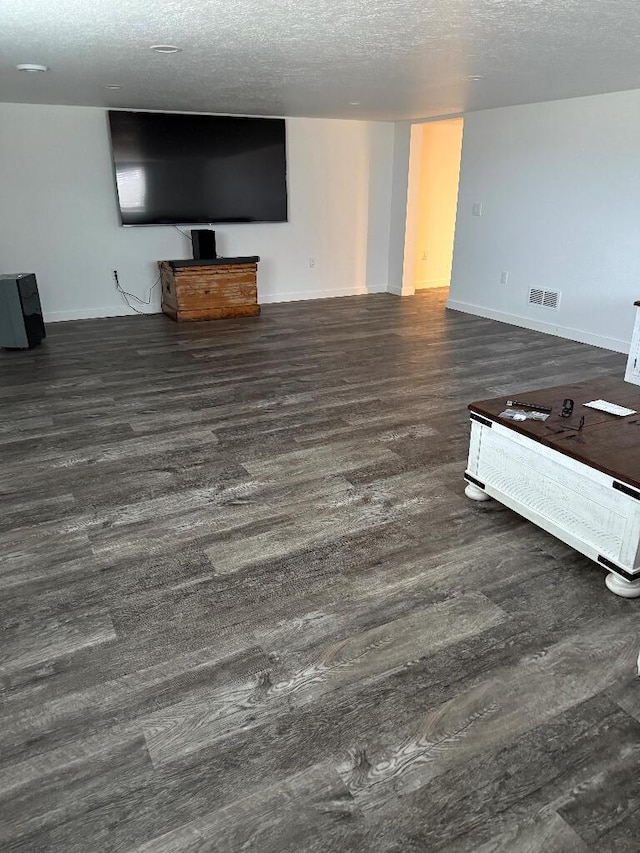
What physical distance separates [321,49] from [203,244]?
344 cm

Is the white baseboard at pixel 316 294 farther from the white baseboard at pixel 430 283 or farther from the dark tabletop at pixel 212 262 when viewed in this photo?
the dark tabletop at pixel 212 262

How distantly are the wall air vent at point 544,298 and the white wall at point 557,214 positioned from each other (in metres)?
0.05

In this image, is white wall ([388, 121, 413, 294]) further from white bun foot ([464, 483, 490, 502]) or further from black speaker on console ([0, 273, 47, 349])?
white bun foot ([464, 483, 490, 502])

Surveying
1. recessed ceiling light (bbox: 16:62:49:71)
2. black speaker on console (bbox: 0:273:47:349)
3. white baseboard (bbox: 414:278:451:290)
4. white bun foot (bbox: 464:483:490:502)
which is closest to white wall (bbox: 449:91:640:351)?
white baseboard (bbox: 414:278:451:290)

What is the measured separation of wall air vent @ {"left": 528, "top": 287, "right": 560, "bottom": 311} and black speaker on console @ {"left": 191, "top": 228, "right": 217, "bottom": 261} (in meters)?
3.33

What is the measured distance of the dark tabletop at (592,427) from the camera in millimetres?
2176

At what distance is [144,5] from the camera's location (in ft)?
8.13

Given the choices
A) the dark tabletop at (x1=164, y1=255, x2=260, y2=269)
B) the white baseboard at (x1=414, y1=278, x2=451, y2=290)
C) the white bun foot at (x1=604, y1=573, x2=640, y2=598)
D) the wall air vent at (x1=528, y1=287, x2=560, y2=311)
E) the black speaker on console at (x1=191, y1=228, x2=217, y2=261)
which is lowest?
the white bun foot at (x1=604, y1=573, x2=640, y2=598)

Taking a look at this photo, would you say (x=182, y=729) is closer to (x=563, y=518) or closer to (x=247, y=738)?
(x=247, y=738)

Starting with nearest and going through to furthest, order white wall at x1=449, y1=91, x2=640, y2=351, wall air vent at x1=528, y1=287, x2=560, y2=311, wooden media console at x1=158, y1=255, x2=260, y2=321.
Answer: white wall at x1=449, y1=91, x2=640, y2=351 < wall air vent at x1=528, y1=287, x2=560, y2=311 < wooden media console at x1=158, y1=255, x2=260, y2=321

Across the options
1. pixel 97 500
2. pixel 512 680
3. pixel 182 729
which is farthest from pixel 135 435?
pixel 512 680

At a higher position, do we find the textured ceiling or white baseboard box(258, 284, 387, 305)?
the textured ceiling

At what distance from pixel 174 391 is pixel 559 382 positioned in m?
2.84

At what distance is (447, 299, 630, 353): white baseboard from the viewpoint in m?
5.37
